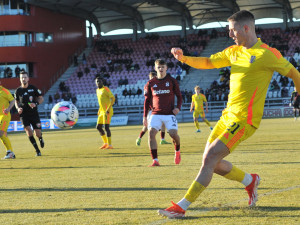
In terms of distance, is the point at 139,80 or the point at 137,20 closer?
the point at 139,80

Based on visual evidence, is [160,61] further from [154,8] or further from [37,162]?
[154,8]

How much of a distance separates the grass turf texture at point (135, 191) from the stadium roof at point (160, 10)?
3729 cm

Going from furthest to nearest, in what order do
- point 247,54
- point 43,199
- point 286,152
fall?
1. point 286,152
2. point 43,199
3. point 247,54

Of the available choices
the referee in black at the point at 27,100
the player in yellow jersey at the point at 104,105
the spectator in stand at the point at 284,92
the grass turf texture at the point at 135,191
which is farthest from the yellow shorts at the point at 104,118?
the spectator in stand at the point at 284,92

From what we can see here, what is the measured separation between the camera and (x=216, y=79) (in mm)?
44656

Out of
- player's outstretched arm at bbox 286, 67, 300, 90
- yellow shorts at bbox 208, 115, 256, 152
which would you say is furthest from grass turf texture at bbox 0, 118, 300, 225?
player's outstretched arm at bbox 286, 67, 300, 90

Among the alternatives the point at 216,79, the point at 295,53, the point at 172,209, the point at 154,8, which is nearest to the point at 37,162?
the point at 172,209

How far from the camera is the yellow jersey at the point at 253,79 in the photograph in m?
5.47

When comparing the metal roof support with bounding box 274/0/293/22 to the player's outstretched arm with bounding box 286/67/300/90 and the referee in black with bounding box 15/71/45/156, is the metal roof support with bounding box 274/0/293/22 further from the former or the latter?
the player's outstretched arm with bounding box 286/67/300/90

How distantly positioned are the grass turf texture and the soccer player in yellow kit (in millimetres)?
382

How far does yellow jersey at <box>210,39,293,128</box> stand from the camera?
18.0 feet

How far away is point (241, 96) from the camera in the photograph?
5.57 meters

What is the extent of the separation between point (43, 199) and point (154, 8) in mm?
47971

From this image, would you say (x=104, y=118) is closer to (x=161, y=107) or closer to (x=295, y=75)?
(x=161, y=107)
